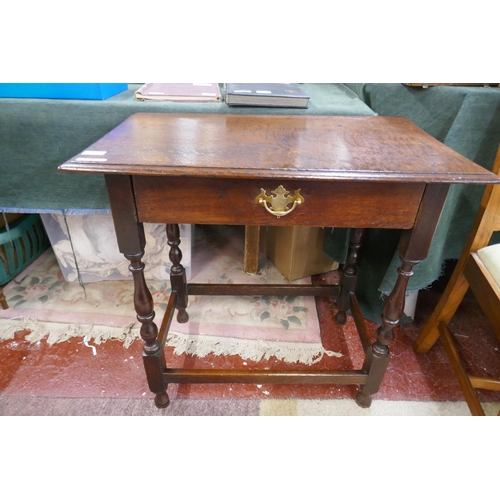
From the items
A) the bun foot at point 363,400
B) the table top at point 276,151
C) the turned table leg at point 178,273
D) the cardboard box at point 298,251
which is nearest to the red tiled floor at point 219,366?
the bun foot at point 363,400

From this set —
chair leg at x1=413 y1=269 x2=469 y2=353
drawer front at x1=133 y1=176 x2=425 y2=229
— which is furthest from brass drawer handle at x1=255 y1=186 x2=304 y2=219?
chair leg at x1=413 y1=269 x2=469 y2=353

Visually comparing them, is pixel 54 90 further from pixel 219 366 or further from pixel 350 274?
pixel 350 274

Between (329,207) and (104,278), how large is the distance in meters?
0.98

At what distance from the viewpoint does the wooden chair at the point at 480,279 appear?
0.78 meters

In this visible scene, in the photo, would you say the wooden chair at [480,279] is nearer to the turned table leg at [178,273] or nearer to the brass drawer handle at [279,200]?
the brass drawer handle at [279,200]

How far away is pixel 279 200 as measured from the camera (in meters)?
0.66

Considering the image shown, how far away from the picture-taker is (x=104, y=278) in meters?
1.34

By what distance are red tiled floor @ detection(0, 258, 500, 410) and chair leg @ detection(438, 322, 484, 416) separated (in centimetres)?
11

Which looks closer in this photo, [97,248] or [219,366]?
[219,366]

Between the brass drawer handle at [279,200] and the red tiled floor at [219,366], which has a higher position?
the brass drawer handle at [279,200]

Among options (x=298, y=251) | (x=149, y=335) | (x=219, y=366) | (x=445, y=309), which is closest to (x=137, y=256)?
(x=149, y=335)

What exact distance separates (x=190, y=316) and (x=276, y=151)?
0.72 m

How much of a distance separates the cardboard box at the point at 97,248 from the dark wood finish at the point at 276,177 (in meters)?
0.47

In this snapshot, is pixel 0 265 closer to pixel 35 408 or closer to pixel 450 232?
pixel 35 408
